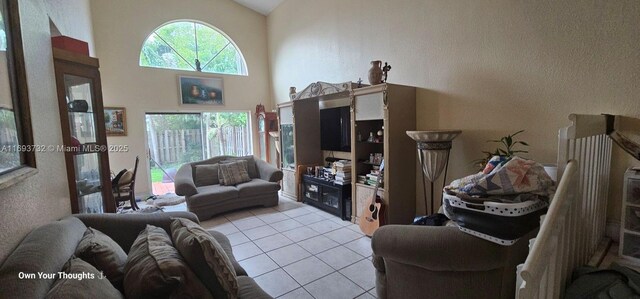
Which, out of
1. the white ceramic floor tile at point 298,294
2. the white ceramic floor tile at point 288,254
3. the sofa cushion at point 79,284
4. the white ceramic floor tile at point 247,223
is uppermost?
the sofa cushion at point 79,284

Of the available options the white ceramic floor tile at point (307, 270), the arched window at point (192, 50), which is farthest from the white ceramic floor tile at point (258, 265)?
the arched window at point (192, 50)

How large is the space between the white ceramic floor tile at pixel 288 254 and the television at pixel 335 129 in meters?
1.70

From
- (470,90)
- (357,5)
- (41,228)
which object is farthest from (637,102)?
(41,228)

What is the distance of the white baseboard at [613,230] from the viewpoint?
200 centimetres

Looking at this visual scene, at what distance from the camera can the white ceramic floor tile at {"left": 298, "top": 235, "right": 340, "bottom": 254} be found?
294cm

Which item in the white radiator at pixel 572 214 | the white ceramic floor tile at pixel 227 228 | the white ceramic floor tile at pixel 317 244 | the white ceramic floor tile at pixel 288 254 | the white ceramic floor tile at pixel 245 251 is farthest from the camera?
the white ceramic floor tile at pixel 227 228

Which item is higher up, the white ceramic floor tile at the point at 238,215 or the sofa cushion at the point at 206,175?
the sofa cushion at the point at 206,175

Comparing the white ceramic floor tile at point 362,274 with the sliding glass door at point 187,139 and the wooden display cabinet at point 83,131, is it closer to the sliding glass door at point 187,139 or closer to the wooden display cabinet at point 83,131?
the wooden display cabinet at point 83,131

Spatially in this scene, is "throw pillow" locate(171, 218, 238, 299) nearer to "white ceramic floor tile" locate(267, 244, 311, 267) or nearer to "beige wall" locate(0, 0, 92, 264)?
"beige wall" locate(0, 0, 92, 264)

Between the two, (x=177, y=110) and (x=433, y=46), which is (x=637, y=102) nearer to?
(x=433, y=46)

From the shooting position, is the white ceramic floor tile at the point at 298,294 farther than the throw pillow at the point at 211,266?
Yes

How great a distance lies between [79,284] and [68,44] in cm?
203

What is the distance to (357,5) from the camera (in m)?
3.98

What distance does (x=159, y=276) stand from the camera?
118 cm
